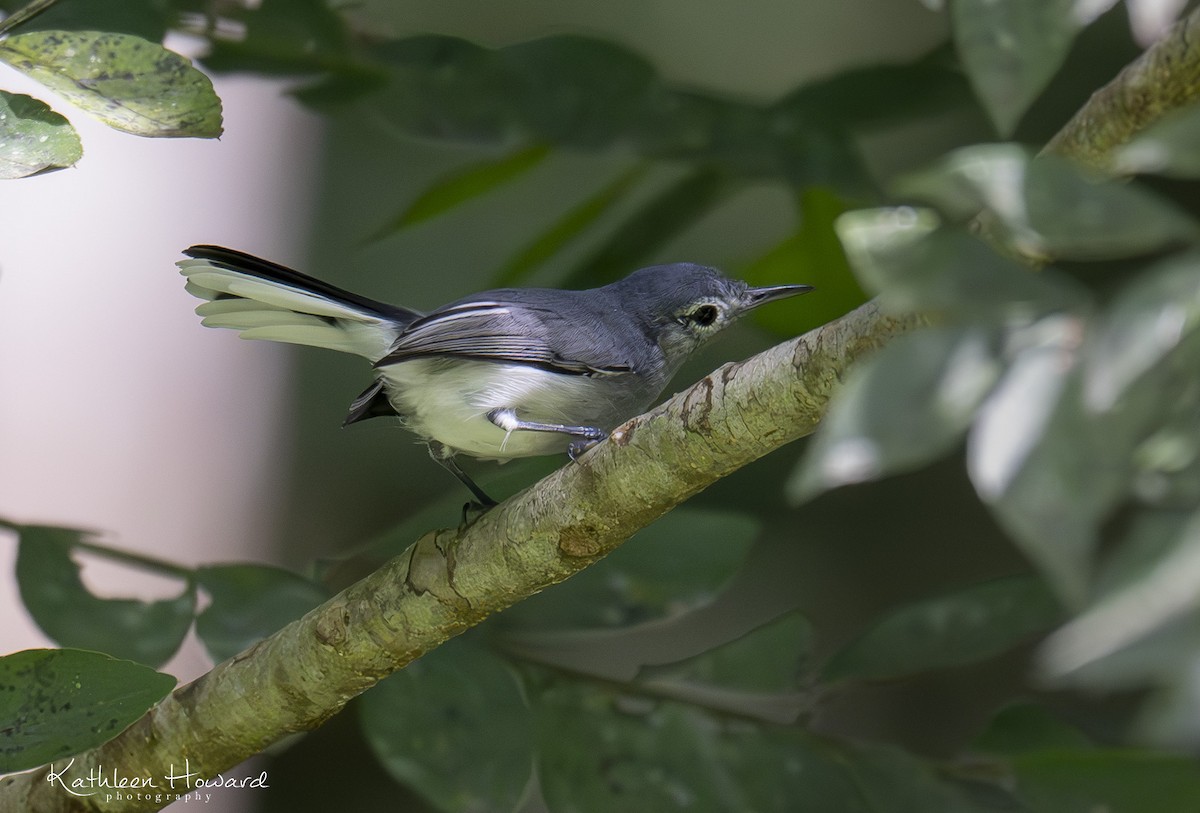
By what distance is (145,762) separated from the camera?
3.76 feet

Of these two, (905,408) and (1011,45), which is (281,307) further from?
(905,408)

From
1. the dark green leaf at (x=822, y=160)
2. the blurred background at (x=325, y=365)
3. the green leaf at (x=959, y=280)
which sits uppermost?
the green leaf at (x=959, y=280)

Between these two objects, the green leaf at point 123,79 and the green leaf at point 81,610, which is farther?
the green leaf at point 81,610

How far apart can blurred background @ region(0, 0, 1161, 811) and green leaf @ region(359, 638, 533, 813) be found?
67 cm

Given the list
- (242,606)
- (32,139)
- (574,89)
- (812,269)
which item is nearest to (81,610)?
(242,606)

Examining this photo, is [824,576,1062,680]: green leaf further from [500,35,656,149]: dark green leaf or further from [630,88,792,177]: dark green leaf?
[500,35,656,149]: dark green leaf

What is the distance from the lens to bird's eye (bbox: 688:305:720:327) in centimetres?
168

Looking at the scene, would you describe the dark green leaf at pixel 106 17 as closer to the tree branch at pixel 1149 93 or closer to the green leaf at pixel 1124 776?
the tree branch at pixel 1149 93

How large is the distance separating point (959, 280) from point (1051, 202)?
5cm

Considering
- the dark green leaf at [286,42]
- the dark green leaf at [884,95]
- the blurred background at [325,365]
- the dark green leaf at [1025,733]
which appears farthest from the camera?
the blurred background at [325,365]

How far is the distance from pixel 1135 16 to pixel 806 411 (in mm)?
372

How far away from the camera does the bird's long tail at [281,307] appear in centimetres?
126

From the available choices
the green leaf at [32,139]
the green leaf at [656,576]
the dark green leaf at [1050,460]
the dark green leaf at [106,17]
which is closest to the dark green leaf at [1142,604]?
the dark green leaf at [1050,460]

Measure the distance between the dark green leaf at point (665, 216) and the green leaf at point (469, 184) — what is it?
0.18 m
